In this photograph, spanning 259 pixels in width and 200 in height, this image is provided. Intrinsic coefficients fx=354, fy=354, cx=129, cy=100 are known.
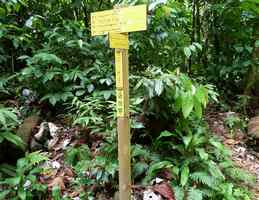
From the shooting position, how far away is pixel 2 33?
15.5 ft

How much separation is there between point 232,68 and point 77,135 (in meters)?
3.03

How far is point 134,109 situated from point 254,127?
1.88m

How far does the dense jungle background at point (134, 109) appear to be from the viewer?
3.50 meters

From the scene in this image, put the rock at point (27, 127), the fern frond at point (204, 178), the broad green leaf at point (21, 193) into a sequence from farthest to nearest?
the rock at point (27, 127) → the fern frond at point (204, 178) → the broad green leaf at point (21, 193)

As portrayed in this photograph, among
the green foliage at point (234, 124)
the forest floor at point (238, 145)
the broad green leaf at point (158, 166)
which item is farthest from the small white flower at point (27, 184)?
the green foliage at point (234, 124)

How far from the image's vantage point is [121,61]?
9.16 feet

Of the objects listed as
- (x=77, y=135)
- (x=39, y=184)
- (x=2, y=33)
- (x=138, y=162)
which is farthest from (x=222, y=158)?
(x=2, y=33)

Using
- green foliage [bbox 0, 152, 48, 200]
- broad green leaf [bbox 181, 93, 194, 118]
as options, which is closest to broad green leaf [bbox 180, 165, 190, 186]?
broad green leaf [bbox 181, 93, 194, 118]

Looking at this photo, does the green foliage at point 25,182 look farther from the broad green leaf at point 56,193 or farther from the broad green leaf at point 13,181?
the broad green leaf at point 56,193

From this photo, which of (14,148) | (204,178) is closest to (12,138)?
(14,148)

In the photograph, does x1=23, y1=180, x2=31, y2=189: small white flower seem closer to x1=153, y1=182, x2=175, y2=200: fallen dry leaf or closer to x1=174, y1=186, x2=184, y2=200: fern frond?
x1=153, y1=182, x2=175, y2=200: fallen dry leaf

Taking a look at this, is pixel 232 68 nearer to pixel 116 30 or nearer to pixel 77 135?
pixel 77 135

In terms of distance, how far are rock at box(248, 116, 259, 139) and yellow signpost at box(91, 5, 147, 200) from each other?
256 centimetres

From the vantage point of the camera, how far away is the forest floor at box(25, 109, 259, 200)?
136 inches
